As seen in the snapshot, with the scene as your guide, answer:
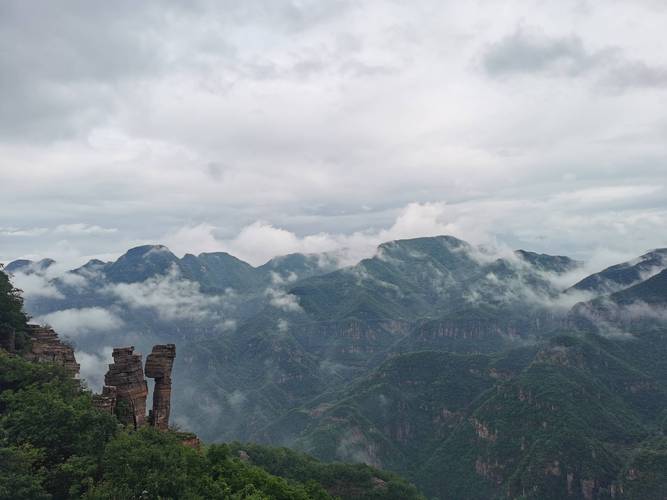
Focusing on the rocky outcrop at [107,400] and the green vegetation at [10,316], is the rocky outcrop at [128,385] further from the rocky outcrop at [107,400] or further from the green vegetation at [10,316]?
the green vegetation at [10,316]

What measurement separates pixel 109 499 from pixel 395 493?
167 m

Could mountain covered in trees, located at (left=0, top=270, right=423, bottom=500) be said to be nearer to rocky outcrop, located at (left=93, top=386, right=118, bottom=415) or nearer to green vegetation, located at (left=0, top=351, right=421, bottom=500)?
green vegetation, located at (left=0, top=351, right=421, bottom=500)

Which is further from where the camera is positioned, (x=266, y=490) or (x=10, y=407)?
(x=266, y=490)

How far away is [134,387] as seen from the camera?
217 ft

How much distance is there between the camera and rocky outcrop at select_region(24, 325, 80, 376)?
8375 centimetres

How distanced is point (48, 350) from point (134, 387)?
32.6 m

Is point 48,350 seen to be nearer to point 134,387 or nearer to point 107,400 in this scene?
point 134,387

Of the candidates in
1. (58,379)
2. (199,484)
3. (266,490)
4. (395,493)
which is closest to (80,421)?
(199,484)

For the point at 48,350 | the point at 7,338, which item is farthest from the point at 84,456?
the point at 48,350

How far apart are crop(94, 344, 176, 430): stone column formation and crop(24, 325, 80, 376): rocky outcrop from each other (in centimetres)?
1698

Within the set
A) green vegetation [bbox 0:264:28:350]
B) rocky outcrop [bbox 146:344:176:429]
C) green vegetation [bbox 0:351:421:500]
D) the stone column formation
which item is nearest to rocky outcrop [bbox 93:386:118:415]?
the stone column formation

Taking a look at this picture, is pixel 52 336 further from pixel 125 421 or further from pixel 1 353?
pixel 125 421

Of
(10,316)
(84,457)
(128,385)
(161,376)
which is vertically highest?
(10,316)

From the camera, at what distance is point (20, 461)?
1752 inches
